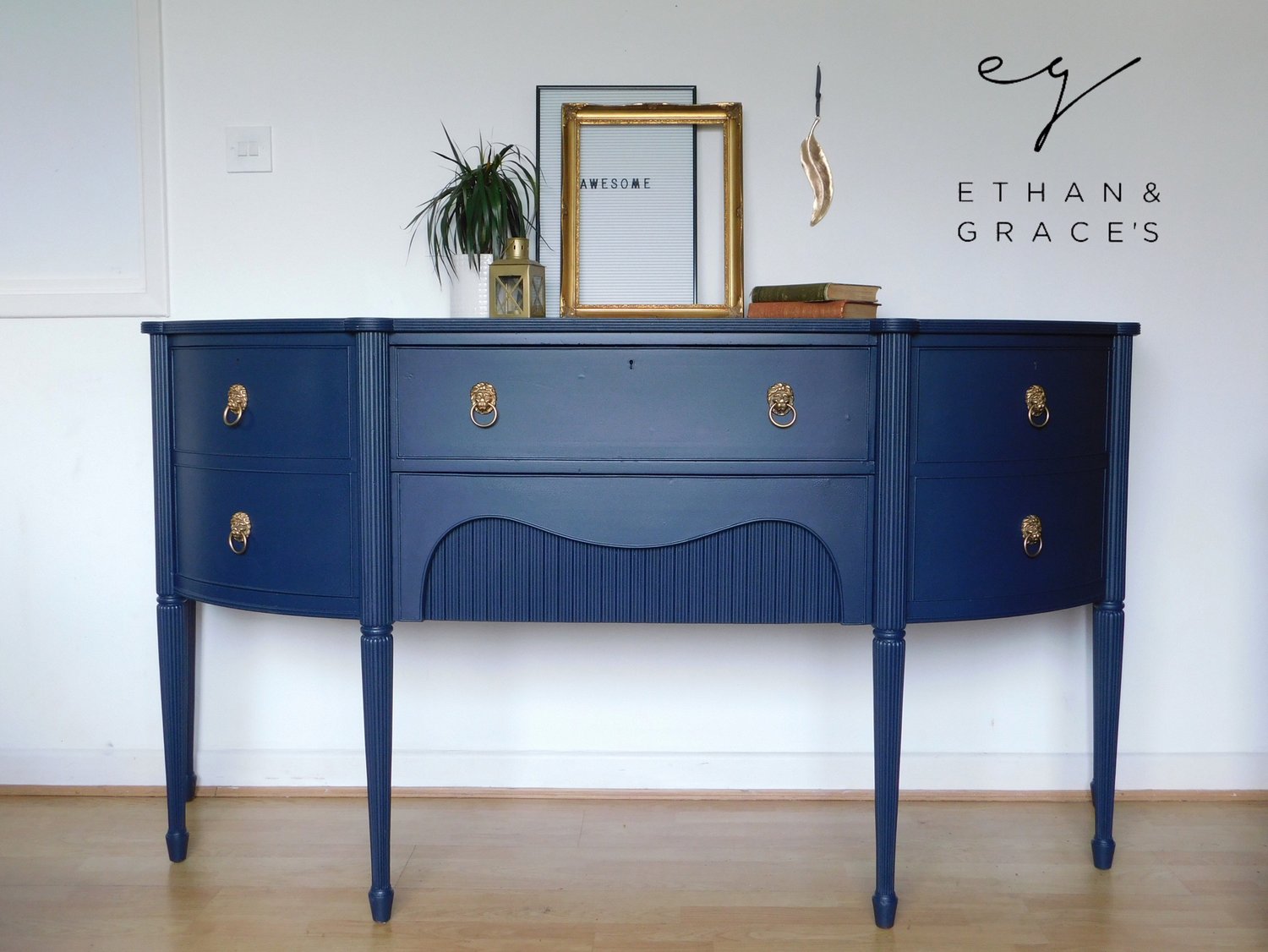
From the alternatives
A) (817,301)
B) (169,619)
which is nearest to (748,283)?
(817,301)

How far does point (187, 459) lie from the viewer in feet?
6.11

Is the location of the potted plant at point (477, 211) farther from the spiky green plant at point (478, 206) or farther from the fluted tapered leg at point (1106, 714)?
the fluted tapered leg at point (1106, 714)

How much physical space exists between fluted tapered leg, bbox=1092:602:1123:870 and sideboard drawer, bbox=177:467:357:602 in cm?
132

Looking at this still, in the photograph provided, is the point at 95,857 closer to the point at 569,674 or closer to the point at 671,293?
the point at 569,674

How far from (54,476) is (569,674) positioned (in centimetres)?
120

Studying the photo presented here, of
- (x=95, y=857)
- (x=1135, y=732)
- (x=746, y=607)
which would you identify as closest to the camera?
(x=746, y=607)

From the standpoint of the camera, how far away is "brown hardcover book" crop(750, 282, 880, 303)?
1.87 metres

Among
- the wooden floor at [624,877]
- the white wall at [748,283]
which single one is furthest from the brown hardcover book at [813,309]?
the wooden floor at [624,877]

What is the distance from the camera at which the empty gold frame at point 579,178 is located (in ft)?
7.12

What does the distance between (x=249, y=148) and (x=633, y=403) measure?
44.1 inches

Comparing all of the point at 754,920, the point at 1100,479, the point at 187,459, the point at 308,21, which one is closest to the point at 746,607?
the point at 754,920

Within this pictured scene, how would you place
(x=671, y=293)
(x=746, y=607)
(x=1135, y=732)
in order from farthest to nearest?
(x=1135, y=732)
(x=671, y=293)
(x=746, y=607)

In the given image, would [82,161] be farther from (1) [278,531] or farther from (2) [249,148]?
(1) [278,531]

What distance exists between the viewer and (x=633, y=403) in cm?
172
